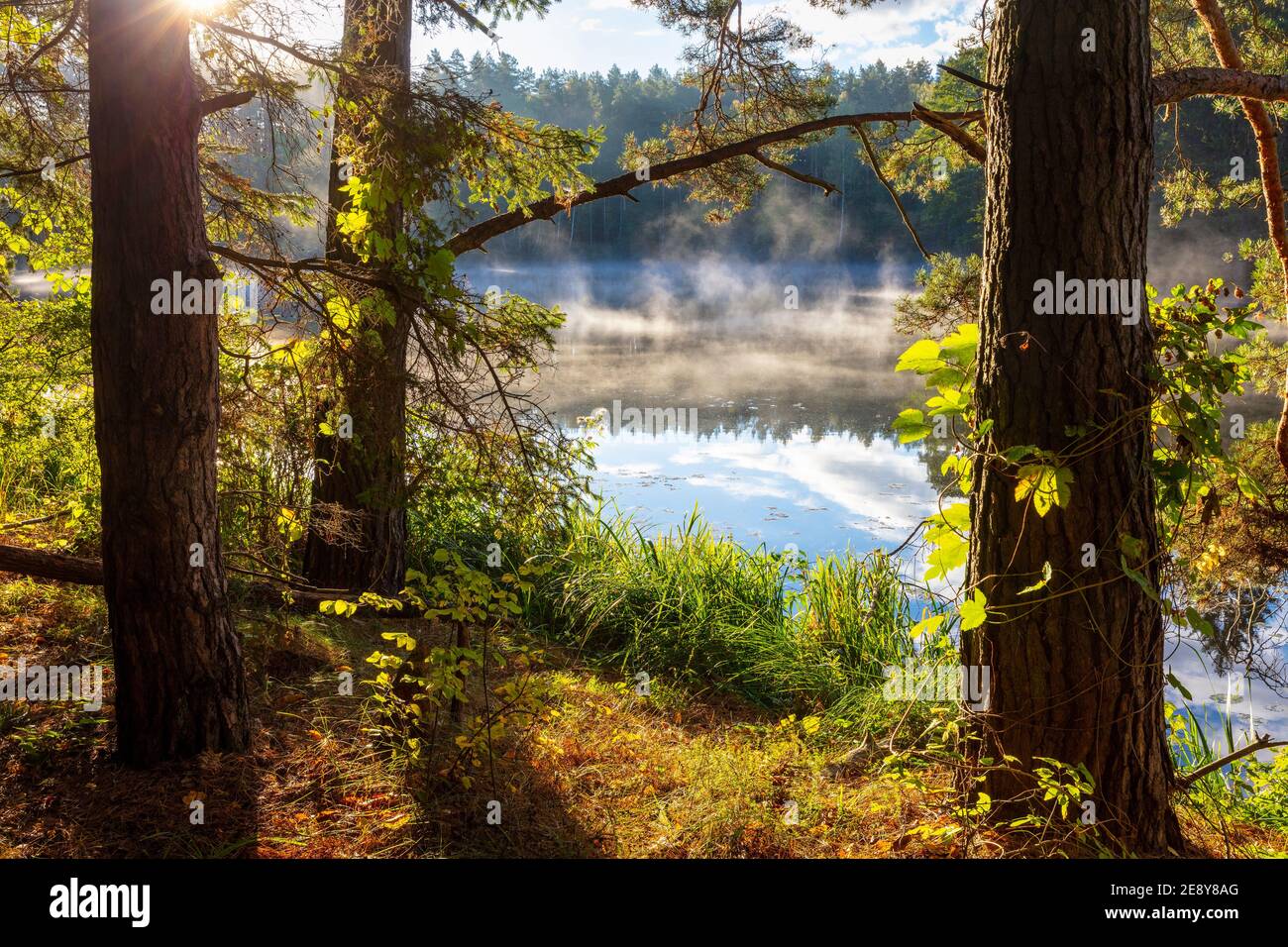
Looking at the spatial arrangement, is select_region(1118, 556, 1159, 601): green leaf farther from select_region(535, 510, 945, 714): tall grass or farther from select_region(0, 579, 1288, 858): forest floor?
select_region(535, 510, 945, 714): tall grass

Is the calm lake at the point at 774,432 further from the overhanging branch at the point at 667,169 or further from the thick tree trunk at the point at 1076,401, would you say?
the overhanging branch at the point at 667,169

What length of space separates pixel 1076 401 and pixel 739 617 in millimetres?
3356

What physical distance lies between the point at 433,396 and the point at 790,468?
9.55 m

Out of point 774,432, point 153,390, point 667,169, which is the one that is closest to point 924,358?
point 153,390

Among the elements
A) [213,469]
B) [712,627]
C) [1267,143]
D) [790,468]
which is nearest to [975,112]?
[1267,143]

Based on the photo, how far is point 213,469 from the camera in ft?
10.7

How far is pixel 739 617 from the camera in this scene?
5.70 m

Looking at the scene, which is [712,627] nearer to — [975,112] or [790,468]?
[975,112]

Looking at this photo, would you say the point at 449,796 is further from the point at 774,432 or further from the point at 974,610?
the point at 774,432

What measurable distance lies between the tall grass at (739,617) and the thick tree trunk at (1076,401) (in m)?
1.88

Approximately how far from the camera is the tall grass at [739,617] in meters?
5.14

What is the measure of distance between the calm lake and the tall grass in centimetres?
71

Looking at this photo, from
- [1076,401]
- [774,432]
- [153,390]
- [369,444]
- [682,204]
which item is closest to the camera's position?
[1076,401]

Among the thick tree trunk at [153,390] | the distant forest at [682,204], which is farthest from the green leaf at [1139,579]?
the distant forest at [682,204]
